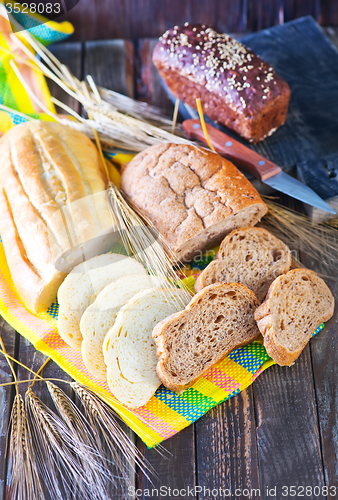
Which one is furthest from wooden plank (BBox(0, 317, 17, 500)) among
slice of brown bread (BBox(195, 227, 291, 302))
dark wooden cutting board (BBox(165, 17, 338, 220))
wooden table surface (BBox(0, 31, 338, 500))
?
dark wooden cutting board (BBox(165, 17, 338, 220))

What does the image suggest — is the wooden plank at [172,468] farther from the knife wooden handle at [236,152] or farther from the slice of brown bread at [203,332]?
the knife wooden handle at [236,152]

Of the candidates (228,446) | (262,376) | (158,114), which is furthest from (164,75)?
(228,446)

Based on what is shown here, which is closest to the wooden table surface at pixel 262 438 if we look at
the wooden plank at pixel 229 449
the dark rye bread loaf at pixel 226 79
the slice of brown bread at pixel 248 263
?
the wooden plank at pixel 229 449

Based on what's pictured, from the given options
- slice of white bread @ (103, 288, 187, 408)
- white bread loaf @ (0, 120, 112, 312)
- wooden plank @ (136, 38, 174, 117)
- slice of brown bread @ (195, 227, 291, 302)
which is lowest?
slice of white bread @ (103, 288, 187, 408)

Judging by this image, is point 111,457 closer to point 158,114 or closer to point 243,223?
point 243,223

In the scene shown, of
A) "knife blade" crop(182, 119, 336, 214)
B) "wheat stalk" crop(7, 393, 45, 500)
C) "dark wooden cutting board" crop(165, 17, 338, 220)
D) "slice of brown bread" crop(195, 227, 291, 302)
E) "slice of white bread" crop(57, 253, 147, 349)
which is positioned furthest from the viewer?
"dark wooden cutting board" crop(165, 17, 338, 220)

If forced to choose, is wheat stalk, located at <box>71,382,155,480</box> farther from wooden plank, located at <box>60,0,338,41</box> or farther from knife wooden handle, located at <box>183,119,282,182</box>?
wooden plank, located at <box>60,0,338,41</box>

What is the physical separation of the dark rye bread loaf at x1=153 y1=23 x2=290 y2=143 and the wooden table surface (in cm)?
129

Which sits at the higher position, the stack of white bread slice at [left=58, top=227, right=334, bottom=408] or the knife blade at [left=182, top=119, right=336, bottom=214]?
the knife blade at [left=182, top=119, right=336, bottom=214]

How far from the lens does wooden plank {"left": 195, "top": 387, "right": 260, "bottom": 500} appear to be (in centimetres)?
196

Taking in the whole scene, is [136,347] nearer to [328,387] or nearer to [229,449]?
[229,449]

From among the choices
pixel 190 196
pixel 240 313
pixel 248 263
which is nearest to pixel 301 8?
pixel 190 196

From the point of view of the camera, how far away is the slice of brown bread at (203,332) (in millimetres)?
2086

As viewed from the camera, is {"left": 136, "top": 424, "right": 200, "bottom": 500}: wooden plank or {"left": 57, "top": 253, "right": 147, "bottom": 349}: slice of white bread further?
{"left": 57, "top": 253, "right": 147, "bottom": 349}: slice of white bread
